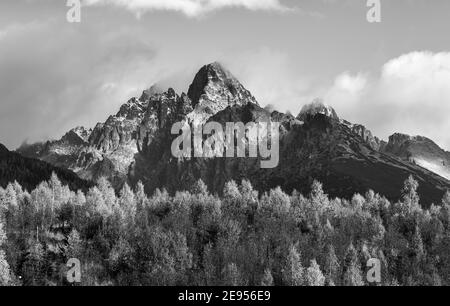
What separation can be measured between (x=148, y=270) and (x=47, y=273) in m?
29.5

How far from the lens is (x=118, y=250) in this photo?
181 metres

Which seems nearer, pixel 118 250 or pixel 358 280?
pixel 358 280

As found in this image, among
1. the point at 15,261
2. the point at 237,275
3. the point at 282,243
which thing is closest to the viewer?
the point at 237,275

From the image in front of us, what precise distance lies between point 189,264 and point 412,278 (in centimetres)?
6427
